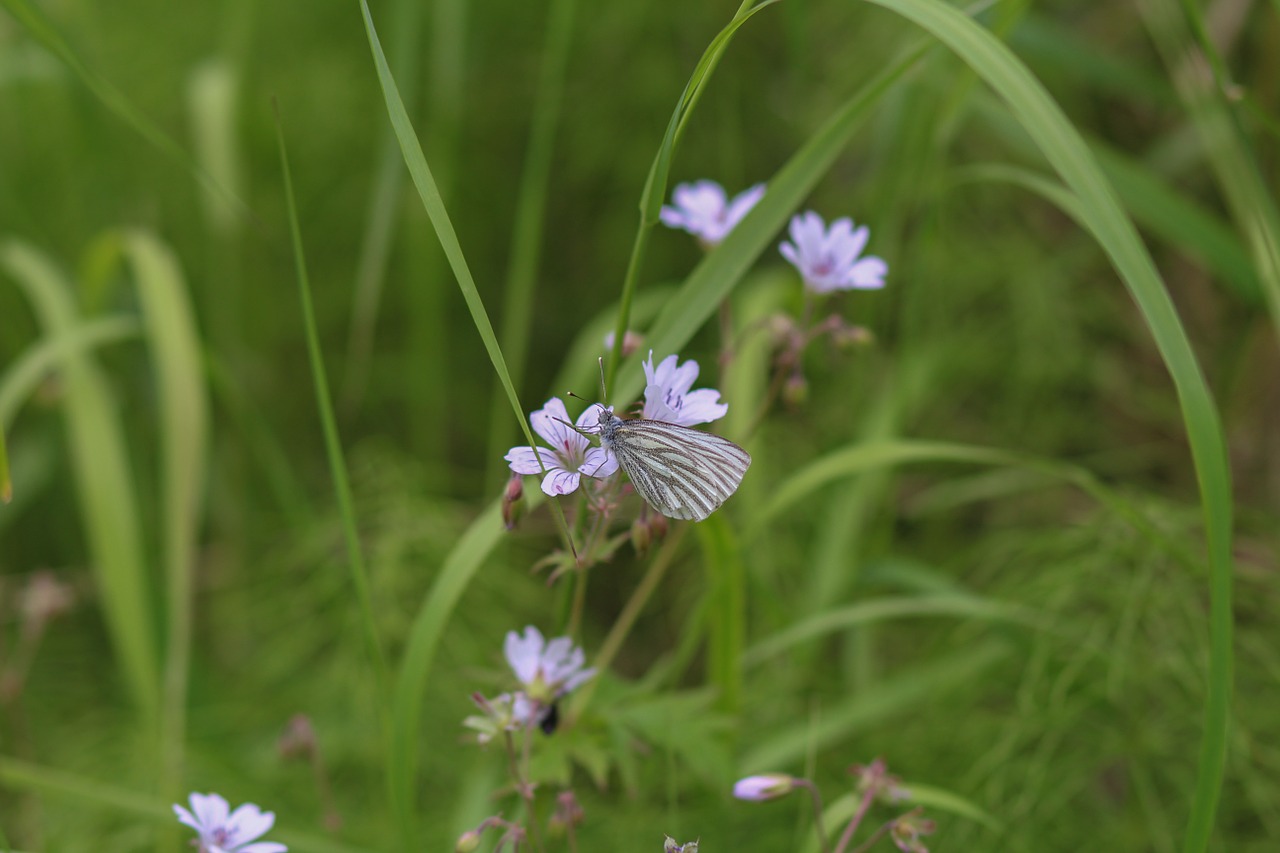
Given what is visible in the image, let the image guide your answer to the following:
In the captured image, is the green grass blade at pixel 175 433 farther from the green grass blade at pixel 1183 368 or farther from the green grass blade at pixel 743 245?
the green grass blade at pixel 1183 368

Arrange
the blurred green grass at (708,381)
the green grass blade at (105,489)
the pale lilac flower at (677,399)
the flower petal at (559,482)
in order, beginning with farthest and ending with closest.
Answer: the green grass blade at (105,489)
the blurred green grass at (708,381)
the pale lilac flower at (677,399)
the flower petal at (559,482)

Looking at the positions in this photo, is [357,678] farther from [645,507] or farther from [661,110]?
[661,110]

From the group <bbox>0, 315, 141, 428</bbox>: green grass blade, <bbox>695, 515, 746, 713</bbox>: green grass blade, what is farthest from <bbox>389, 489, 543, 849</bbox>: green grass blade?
<bbox>0, 315, 141, 428</bbox>: green grass blade

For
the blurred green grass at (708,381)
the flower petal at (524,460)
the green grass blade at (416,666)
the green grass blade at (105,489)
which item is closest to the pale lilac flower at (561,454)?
the flower petal at (524,460)

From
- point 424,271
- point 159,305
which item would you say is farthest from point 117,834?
point 424,271

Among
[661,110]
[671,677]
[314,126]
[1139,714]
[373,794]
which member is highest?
[314,126]
